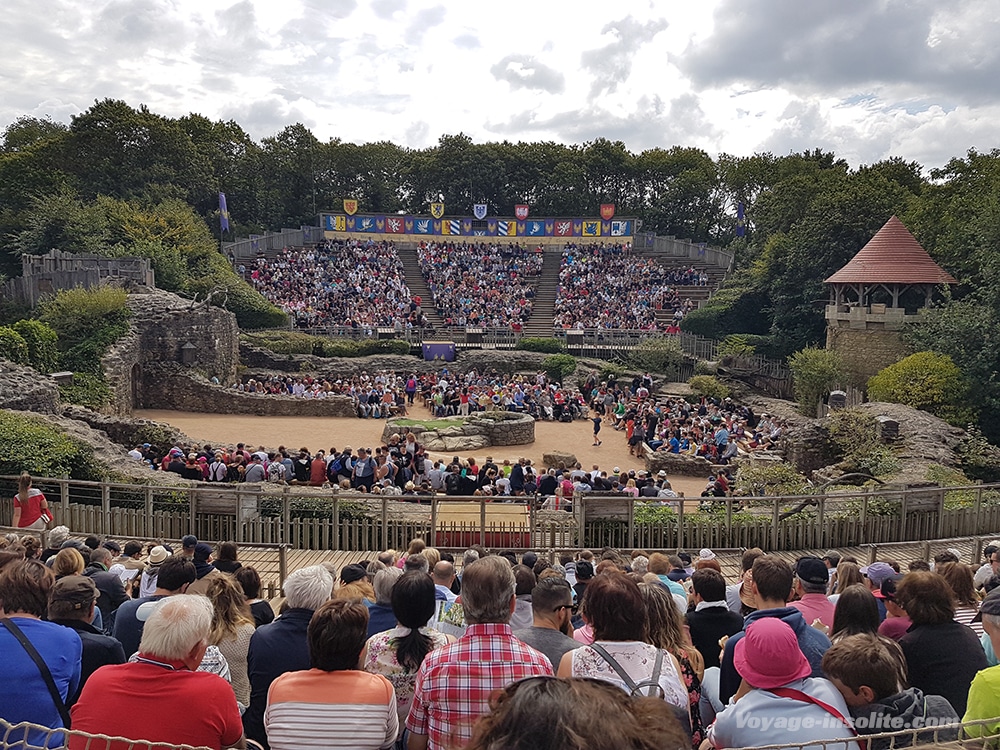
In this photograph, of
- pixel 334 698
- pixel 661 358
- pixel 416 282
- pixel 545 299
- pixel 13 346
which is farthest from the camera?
pixel 416 282

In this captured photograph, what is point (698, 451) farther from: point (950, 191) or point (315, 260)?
point (315, 260)

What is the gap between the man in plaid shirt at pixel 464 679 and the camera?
3301 millimetres

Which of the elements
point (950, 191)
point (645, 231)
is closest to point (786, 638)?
point (950, 191)

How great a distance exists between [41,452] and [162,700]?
41.8ft

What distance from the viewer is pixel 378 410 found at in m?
27.4

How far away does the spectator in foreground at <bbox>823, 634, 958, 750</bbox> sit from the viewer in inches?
131

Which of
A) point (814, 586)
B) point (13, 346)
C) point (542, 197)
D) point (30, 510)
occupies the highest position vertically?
point (542, 197)

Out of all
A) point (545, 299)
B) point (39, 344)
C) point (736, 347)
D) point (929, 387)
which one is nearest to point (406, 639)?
point (929, 387)

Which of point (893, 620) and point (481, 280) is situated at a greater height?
point (481, 280)

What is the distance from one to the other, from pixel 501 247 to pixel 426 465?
131ft

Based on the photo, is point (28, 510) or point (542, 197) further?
point (542, 197)

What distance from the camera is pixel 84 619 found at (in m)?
4.40

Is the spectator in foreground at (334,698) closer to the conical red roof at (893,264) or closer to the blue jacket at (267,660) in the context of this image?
the blue jacket at (267,660)

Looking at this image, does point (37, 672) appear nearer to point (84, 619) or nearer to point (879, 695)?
point (84, 619)
